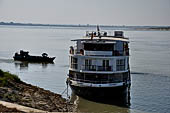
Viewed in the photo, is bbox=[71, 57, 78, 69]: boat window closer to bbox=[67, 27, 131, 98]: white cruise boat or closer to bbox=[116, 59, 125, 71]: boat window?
bbox=[67, 27, 131, 98]: white cruise boat

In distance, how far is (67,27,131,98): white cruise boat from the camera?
3356 cm

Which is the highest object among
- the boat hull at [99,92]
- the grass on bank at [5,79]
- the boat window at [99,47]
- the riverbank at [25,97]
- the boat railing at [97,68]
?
the boat window at [99,47]

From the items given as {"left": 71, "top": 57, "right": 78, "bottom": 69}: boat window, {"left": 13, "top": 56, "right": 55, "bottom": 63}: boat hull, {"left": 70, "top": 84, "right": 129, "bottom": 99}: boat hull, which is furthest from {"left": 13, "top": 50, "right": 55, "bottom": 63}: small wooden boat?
{"left": 70, "top": 84, "right": 129, "bottom": 99}: boat hull

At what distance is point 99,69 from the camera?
34219 millimetres

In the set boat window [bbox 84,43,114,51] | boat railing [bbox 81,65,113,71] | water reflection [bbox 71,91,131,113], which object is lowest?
water reflection [bbox 71,91,131,113]

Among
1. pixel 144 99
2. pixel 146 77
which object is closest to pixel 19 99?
pixel 144 99

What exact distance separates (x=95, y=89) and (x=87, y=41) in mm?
5379

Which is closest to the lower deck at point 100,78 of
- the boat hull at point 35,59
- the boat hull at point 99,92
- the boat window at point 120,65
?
the boat window at point 120,65

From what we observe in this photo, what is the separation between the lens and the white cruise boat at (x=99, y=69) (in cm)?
3356

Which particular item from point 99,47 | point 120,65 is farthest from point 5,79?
point 120,65

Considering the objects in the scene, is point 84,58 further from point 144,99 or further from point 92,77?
point 144,99

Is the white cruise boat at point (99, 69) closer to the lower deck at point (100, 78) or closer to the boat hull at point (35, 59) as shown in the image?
the lower deck at point (100, 78)

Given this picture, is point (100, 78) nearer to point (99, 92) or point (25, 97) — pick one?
point (99, 92)

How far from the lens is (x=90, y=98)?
33875 millimetres
